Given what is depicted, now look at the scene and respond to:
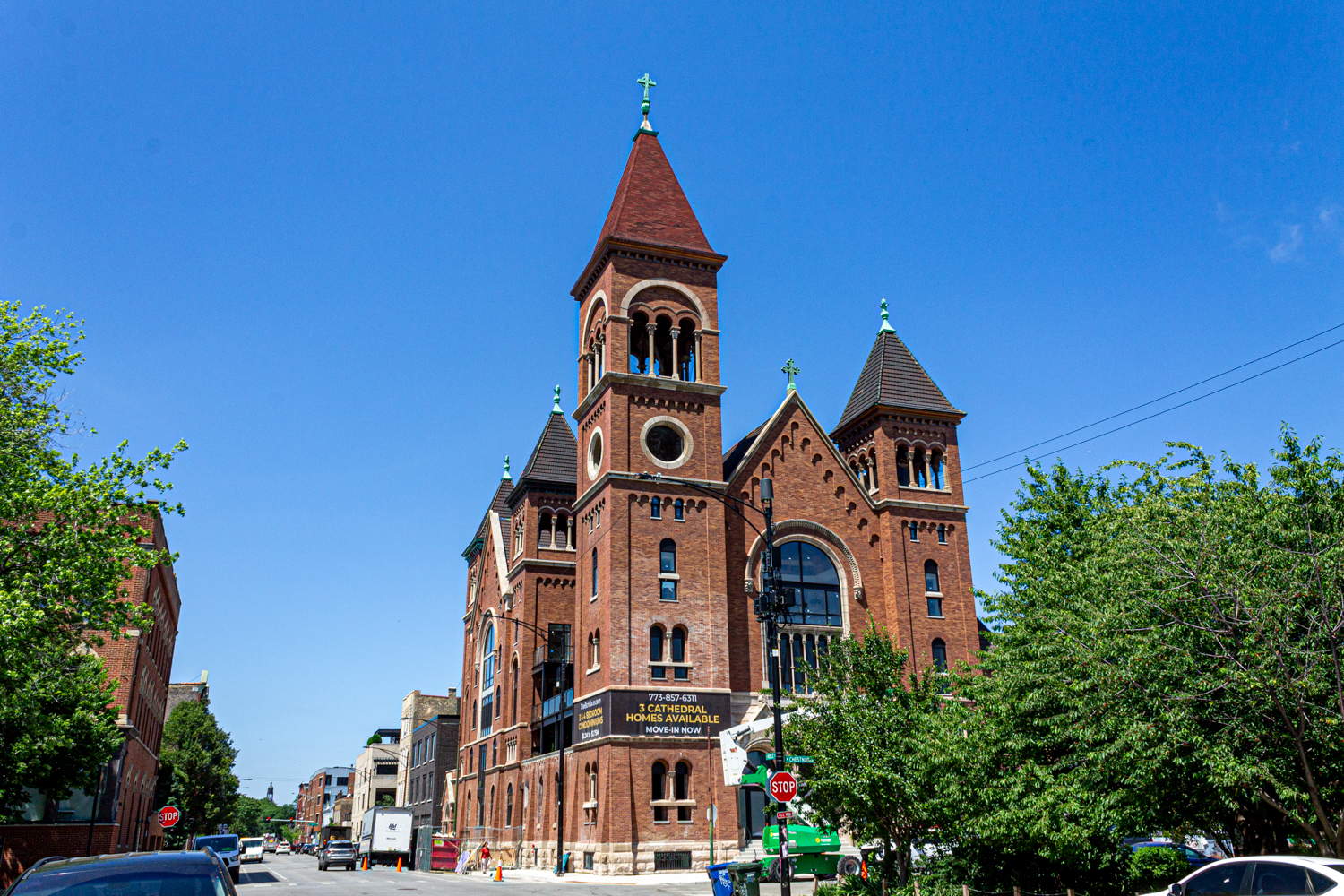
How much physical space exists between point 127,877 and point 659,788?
35.7 m

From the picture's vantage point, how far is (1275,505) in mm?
17125

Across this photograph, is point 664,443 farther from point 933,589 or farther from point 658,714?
point 933,589

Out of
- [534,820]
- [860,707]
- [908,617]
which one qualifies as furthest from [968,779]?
[534,820]

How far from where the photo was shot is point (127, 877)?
7.18 metres

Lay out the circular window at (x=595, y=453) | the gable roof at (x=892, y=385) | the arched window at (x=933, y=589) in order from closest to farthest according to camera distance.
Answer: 1. the circular window at (x=595, y=453)
2. the arched window at (x=933, y=589)
3. the gable roof at (x=892, y=385)

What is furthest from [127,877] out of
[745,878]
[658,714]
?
[658,714]

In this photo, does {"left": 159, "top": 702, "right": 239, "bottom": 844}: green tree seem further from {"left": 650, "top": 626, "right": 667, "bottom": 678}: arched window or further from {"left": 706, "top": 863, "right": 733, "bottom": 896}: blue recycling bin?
{"left": 706, "top": 863, "right": 733, "bottom": 896}: blue recycling bin

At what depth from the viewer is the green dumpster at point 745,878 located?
22000 mm

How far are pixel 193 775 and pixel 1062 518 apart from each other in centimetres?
8004

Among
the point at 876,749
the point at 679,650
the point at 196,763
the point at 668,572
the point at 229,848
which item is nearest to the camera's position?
the point at 876,749

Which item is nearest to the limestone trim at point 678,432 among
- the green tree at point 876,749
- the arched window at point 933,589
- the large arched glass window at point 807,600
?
the large arched glass window at point 807,600

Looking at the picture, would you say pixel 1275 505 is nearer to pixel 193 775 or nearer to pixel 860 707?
pixel 860 707

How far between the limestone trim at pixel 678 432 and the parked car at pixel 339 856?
32.2 m

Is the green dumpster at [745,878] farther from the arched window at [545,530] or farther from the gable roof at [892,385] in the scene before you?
the arched window at [545,530]
